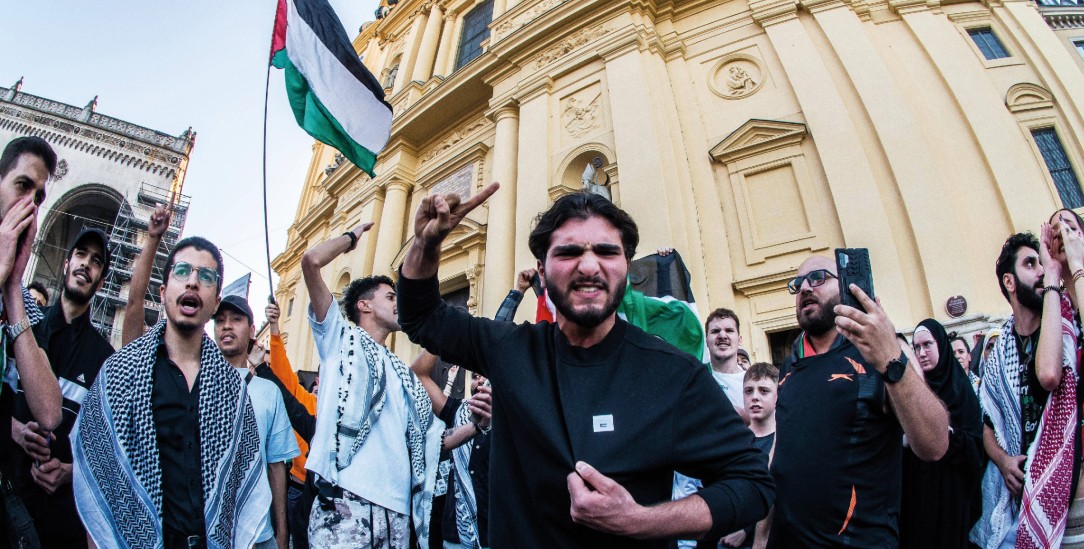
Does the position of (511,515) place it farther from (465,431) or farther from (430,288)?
(465,431)

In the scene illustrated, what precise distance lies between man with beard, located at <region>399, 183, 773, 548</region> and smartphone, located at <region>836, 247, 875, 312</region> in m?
0.63

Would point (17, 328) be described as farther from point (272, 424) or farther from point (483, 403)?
point (483, 403)

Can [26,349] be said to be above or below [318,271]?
below

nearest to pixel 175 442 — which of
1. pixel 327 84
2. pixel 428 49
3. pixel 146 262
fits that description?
pixel 146 262

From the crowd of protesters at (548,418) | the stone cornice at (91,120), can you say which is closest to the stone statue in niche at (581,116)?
the crowd of protesters at (548,418)

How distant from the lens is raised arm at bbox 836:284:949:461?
5.64ft

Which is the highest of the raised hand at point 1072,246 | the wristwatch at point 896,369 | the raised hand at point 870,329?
the raised hand at point 1072,246

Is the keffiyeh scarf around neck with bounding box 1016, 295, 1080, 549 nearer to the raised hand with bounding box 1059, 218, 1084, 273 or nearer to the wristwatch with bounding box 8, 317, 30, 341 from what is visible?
the raised hand with bounding box 1059, 218, 1084, 273

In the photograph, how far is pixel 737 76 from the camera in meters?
11.2

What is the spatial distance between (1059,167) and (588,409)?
12.1 m

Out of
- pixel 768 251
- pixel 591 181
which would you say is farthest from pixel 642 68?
pixel 768 251

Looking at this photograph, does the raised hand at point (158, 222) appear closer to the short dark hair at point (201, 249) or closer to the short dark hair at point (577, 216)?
the short dark hair at point (201, 249)

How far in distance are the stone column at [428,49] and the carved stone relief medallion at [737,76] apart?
9.58m

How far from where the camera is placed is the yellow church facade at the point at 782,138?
8.61 metres
